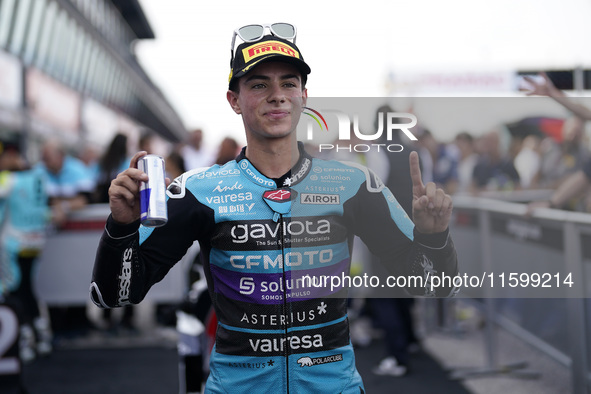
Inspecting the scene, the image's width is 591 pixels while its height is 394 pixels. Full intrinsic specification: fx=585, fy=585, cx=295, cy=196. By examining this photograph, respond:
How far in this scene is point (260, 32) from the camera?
195 centimetres

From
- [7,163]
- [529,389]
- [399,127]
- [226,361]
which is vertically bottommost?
[529,389]

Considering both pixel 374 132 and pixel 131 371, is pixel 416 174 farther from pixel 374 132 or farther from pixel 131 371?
pixel 131 371

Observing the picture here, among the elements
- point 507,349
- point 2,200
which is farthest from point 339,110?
point 2,200

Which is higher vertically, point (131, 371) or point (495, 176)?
point (495, 176)

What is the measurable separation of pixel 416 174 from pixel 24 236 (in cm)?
528

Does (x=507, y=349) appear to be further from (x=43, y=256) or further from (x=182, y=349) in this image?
(x=43, y=256)

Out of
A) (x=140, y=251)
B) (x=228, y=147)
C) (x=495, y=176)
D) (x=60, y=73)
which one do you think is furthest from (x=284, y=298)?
(x=60, y=73)

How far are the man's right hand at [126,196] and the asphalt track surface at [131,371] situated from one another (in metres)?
3.51

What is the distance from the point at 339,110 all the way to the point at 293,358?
852mm

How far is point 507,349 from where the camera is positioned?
19.3 ft

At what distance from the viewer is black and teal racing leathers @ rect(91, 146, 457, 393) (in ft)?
5.97

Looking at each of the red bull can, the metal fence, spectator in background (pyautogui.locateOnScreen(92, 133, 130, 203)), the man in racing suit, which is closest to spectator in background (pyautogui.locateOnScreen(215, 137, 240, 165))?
spectator in background (pyautogui.locateOnScreen(92, 133, 130, 203))

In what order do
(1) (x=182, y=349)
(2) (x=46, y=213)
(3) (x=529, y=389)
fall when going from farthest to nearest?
(2) (x=46, y=213), (3) (x=529, y=389), (1) (x=182, y=349)

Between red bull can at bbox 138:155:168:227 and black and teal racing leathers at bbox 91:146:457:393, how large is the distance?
6.8 inches
